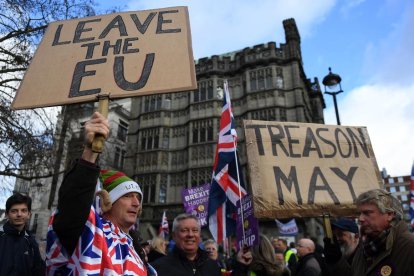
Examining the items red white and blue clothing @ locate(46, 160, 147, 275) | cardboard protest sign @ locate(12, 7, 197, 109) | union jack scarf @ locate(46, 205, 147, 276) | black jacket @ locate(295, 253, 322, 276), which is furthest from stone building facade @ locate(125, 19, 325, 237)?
red white and blue clothing @ locate(46, 160, 147, 275)

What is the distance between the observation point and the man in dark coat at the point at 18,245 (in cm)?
308

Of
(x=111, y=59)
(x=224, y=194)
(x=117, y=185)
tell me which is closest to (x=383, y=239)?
(x=117, y=185)

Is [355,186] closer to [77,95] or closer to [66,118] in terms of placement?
[77,95]

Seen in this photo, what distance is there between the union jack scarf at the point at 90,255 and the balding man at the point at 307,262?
301cm

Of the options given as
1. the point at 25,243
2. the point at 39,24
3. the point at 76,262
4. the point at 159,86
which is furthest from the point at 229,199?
the point at 39,24

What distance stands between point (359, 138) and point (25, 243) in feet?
14.7

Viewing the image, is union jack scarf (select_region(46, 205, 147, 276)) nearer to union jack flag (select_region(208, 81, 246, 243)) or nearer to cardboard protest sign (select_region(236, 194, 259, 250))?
cardboard protest sign (select_region(236, 194, 259, 250))

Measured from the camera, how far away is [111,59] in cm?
242

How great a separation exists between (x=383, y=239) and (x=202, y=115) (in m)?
26.3

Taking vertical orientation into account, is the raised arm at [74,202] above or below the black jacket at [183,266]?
above

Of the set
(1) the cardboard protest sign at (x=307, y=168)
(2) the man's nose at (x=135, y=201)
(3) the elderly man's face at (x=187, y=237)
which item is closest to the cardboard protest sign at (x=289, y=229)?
(1) the cardboard protest sign at (x=307, y=168)

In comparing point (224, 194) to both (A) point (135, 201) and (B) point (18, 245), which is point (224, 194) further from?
(A) point (135, 201)

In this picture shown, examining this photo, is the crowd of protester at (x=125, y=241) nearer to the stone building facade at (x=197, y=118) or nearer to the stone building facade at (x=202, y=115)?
the stone building facade at (x=202, y=115)

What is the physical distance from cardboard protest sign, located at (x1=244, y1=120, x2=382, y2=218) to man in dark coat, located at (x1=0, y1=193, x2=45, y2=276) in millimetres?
2438
